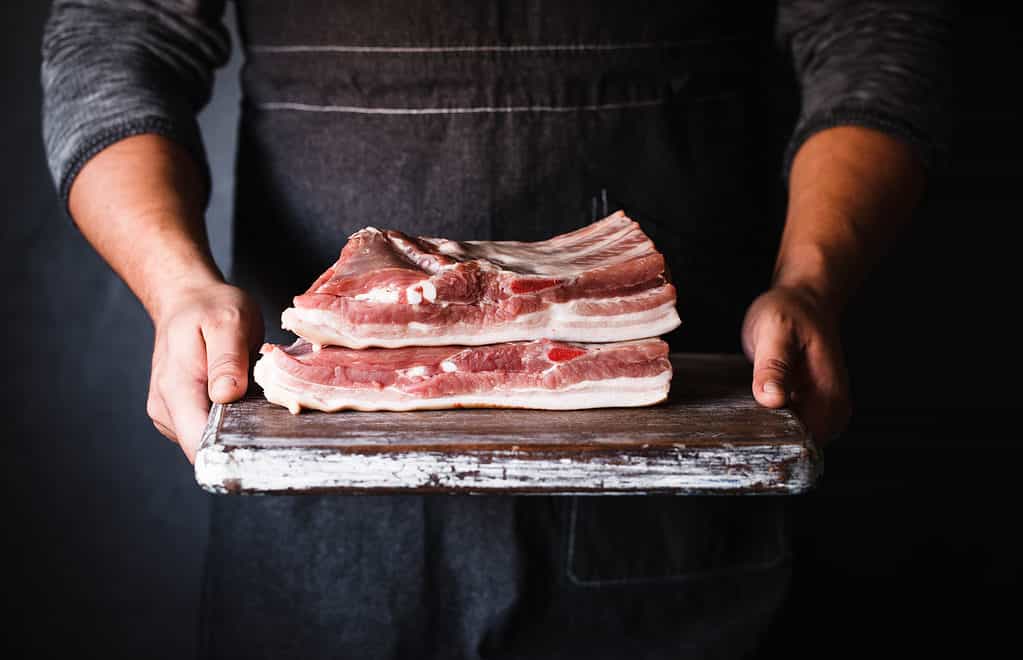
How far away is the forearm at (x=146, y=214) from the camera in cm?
177

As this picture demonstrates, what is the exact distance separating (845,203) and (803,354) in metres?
0.48

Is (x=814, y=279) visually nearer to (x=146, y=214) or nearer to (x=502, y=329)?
(x=502, y=329)

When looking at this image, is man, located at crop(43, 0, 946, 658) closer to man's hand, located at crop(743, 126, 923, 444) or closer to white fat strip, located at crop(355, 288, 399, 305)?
man's hand, located at crop(743, 126, 923, 444)

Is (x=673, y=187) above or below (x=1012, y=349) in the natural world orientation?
above

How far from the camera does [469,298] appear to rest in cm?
148

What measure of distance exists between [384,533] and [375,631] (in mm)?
218

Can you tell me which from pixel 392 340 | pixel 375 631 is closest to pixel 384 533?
pixel 375 631

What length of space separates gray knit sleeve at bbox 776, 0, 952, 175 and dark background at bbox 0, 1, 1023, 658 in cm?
108

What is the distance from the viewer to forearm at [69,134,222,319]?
177 cm

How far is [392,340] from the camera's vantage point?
1485 mm

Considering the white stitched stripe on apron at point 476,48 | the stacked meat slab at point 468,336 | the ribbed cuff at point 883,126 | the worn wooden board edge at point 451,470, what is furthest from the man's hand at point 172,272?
the ribbed cuff at point 883,126

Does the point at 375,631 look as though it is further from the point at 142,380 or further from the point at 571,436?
the point at 142,380

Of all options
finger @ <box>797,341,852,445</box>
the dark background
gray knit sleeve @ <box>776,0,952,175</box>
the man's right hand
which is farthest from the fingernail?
the dark background

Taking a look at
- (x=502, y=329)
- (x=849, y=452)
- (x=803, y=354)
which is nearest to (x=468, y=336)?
(x=502, y=329)
